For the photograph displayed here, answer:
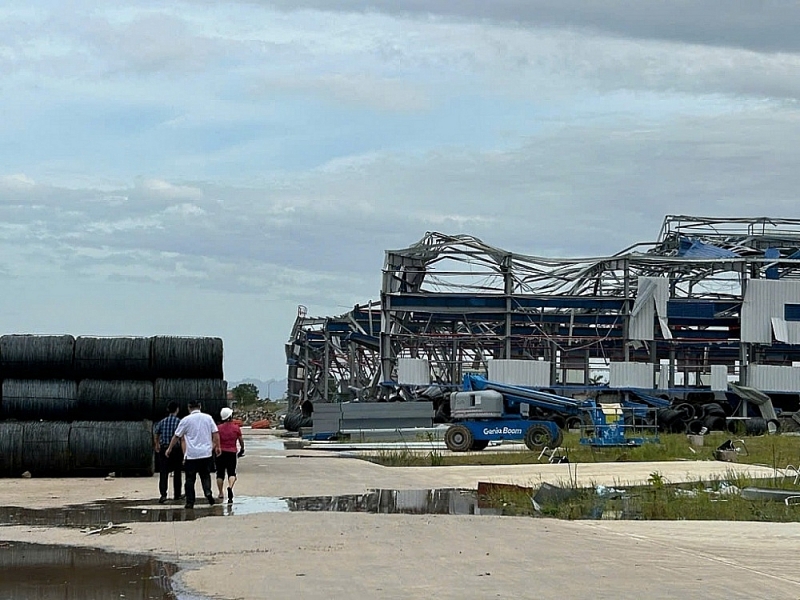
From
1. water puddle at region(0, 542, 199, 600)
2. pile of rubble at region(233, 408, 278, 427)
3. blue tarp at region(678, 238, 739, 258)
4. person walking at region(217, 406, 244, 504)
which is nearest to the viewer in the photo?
water puddle at region(0, 542, 199, 600)

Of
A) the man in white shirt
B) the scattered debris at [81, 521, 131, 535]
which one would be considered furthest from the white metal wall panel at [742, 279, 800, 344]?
the scattered debris at [81, 521, 131, 535]

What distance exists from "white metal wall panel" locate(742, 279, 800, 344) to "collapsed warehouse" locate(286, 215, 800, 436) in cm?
5

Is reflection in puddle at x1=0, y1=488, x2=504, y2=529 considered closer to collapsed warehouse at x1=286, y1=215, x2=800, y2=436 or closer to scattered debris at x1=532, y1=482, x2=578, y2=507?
scattered debris at x1=532, y1=482, x2=578, y2=507

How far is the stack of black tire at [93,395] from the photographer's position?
2416 cm

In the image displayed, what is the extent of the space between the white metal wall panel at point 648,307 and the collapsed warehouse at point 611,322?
59 mm

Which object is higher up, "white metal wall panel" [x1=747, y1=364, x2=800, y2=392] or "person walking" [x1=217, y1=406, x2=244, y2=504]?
"white metal wall panel" [x1=747, y1=364, x2=800, y2=392]

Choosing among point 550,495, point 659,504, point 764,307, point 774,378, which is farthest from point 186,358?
point 774,378

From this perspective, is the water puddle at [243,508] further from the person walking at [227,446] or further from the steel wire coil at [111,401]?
the steel wire coil at [111,401]

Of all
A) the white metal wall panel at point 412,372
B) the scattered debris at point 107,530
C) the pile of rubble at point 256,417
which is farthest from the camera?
the pile of rubble at point 256,417

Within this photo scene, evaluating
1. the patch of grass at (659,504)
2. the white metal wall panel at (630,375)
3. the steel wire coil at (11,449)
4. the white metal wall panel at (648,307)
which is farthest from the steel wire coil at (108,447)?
the white metal wall panel at (648,307)

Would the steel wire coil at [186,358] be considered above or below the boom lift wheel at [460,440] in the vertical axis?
above

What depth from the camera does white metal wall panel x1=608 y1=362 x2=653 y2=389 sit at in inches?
2258

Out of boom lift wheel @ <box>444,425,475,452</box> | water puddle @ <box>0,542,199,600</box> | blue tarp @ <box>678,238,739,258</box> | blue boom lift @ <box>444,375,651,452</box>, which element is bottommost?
water puddle @ <box>0,542,199,600</box>

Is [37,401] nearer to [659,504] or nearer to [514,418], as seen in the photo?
[659,504]
